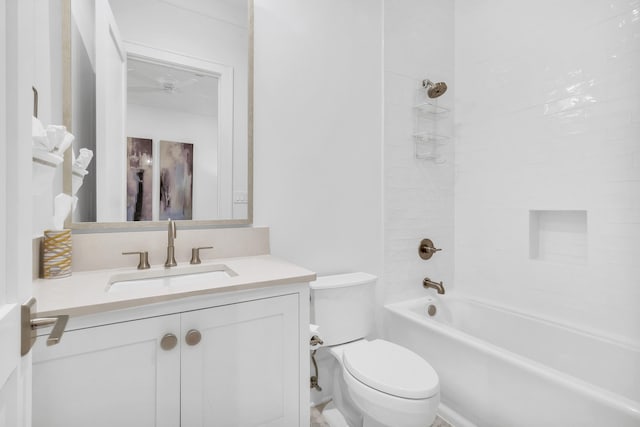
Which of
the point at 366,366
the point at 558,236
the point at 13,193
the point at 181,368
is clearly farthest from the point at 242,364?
the point at 558,236

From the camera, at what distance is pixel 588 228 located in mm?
1669

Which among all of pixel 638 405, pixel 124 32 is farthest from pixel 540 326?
pixel 124 32

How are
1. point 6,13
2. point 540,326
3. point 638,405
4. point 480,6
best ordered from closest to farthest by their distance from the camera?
point 6,13, point 638,405, point 540,326, point 480,6

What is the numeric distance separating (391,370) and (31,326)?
48.6 inches

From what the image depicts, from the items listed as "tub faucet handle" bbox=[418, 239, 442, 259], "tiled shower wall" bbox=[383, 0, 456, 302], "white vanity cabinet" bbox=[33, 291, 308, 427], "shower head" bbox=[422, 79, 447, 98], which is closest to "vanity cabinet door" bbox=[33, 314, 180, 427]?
"white vanity cabinet" bbox=[33, 291, 308, 427]

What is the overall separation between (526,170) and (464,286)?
0.92 meters

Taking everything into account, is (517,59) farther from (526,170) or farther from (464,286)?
(464,286)

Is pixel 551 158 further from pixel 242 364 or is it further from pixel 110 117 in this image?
pixel 110 117

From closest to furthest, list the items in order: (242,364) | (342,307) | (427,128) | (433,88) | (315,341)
Answer: (242,364) → (315,341) → (342,307) → (433,88) → (427,128)

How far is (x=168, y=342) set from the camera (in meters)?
0.89

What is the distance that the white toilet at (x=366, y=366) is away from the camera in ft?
3.87

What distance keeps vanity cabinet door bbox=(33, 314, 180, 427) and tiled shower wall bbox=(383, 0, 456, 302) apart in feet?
4.65

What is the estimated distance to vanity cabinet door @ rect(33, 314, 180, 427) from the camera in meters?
0.79

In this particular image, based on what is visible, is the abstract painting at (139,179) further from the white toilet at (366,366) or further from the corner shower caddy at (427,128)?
the corner shower caddy at (427,128)
